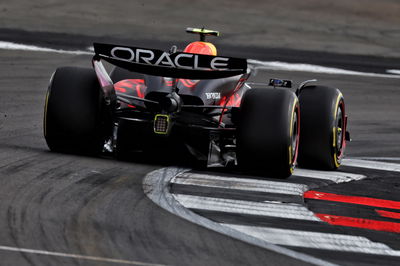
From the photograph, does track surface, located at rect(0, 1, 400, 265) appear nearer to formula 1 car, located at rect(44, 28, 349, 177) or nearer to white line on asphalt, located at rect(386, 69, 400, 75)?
formula 1 car, located at rect(44, 28, 349, 177)

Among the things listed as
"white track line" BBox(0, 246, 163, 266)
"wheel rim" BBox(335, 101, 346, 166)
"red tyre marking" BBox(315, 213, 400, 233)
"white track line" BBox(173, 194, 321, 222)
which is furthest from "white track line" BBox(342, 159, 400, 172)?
A: "white track line" BBox(0, 246, 163, 266)

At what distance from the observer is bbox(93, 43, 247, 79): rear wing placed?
10156 millimetres

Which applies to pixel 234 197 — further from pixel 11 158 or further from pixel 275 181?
pixel 11 158

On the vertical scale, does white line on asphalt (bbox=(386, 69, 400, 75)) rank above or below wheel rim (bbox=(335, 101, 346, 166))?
below

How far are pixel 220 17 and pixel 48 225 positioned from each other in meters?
19.3

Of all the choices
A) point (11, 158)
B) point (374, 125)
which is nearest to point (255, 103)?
point (11, 158)

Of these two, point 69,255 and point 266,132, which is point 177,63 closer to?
point 266,132

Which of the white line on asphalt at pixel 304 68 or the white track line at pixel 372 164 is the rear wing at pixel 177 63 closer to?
the white track line at pixel 372 164

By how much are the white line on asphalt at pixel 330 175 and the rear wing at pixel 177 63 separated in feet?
4.67

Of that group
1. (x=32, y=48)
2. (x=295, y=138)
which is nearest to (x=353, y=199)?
(x=295, y=138)

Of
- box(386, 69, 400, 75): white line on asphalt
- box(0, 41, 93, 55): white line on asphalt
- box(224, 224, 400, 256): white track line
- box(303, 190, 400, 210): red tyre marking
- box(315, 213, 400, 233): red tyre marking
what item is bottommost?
box(386, 69, 400, 75): white line on asphalt

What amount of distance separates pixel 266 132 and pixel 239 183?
566 millimetres

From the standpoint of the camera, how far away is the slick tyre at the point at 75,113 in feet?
34.9

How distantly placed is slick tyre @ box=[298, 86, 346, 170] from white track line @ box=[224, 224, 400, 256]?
3.52 metres
